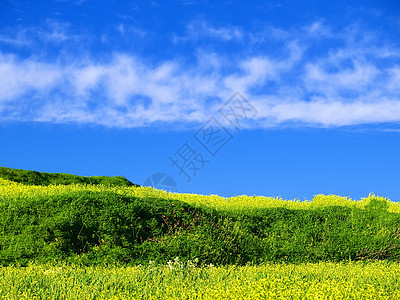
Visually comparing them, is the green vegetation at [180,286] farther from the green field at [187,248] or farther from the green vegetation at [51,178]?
the green vegetation at [51,178]

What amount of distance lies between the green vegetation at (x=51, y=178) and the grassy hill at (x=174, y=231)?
16.8 feet

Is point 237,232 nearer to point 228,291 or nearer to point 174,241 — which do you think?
point 174,241

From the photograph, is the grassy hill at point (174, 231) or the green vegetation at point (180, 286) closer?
the green vegetation at point (180, 286)

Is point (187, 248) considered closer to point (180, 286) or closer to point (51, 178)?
point (180, 286)

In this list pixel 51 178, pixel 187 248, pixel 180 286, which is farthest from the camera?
pixel 51 178

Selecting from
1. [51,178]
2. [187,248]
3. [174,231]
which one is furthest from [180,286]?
[51,178]

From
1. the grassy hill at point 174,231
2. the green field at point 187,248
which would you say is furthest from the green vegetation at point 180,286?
the grassy hill at point 174,231

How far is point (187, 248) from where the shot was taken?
28.7 feet

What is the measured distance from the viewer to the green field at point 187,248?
5672 mm

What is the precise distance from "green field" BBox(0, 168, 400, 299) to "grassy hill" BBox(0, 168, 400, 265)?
0.9 inches

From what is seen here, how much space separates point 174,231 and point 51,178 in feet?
30.7

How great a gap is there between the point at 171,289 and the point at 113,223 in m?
3.54

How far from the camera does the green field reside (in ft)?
18.6

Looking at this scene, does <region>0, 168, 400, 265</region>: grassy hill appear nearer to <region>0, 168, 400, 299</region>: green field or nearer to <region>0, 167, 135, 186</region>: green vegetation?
<region>0, 168, 400, 299</region>: green field
